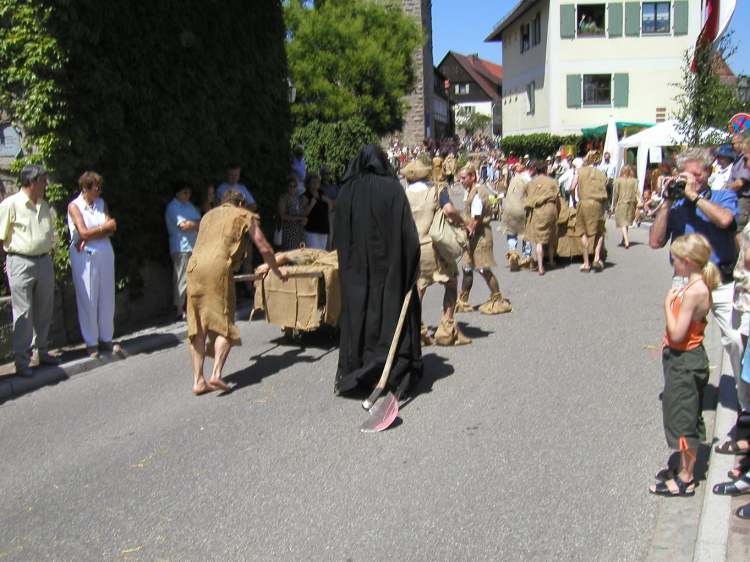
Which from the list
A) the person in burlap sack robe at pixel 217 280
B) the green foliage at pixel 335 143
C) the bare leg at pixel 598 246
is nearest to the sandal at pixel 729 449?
the person in burlap sack robe at pixel 217 280

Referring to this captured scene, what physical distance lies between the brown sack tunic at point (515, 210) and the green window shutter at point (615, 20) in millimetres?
29172

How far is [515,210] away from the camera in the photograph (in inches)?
547

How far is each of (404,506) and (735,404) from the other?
2.88 metres

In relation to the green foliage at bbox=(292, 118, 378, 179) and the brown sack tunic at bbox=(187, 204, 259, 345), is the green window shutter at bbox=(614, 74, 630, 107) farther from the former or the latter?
the brown sack tunic at bbox=(187, 204, 259, 345)

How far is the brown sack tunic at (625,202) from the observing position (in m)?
17.0

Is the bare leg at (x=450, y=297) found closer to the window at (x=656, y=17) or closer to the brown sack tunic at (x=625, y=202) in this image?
the brown sack tunic at (x=625, y=202)

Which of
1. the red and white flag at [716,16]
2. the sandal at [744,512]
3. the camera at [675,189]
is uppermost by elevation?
the red and white flag at [716,16]

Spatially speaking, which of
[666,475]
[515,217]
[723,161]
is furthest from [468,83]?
[666,475]

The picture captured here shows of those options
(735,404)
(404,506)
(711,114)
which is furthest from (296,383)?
(711,114)

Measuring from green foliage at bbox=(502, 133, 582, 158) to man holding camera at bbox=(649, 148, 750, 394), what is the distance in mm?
35074

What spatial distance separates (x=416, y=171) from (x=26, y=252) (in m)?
3.67

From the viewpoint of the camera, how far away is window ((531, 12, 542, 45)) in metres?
43.0

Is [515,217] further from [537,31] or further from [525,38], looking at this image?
[525,38]

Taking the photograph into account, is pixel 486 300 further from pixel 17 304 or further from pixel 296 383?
pixel 17 304
